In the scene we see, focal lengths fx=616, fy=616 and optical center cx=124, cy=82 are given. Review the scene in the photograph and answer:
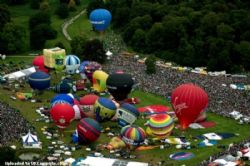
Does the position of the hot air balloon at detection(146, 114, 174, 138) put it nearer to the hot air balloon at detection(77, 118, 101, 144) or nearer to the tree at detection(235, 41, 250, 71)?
the hot air balloon at detection(77, 118, 101, 144)

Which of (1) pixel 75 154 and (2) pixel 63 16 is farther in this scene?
(2) pixel 63 16

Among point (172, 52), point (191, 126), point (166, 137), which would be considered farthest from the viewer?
point (172, 52)

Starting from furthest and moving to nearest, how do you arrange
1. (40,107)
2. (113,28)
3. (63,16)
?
1. (63,16)
2. (113,28)
3. (40,107)

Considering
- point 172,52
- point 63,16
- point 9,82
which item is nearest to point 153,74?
point 172,52

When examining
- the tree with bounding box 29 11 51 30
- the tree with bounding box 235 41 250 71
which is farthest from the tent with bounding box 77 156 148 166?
the tree with bounding box 29 11 51 30

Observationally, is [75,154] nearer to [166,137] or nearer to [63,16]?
[166,137]

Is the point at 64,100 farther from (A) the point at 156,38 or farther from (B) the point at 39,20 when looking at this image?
(B) the point at 39,20
